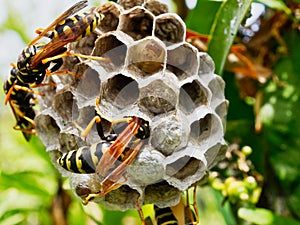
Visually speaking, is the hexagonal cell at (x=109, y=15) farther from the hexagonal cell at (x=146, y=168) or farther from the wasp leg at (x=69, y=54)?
the hexagonal cell at (x=146, y=168)

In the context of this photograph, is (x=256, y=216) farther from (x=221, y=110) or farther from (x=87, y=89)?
(x=87, y=89)

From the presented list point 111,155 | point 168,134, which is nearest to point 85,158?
point 111,155

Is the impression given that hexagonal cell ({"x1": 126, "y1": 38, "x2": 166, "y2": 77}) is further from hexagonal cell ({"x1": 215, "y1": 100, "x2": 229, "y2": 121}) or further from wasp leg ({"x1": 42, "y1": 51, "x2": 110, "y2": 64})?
hexagonal cell ({"x1": 215, "y1": 100, "x2": 229, "y2": 121})

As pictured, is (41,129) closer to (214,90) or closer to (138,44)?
(138,44)

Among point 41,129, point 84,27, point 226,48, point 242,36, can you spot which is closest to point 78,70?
point 84,27

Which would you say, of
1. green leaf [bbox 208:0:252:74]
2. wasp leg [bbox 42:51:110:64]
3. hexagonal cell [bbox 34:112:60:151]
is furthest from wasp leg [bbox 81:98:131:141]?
green leaf [bbox 208:0:252:74]

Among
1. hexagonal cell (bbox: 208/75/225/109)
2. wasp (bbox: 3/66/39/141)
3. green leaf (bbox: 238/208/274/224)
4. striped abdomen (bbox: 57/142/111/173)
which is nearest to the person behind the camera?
striped abdomen (bbox: 57/142/111/173)

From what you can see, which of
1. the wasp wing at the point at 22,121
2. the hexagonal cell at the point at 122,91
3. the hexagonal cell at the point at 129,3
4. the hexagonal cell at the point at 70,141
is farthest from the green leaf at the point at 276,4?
the wasp wing at the point at 22,121
